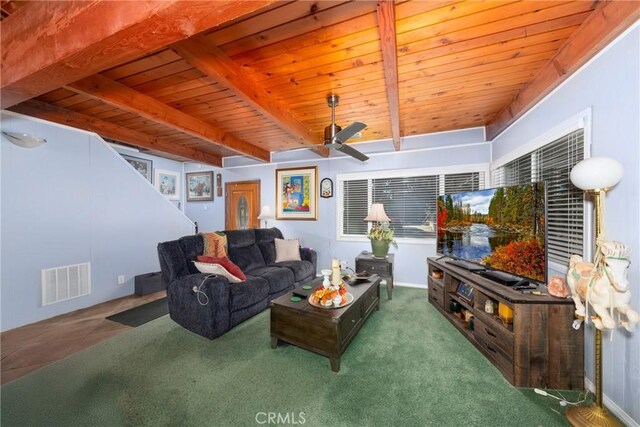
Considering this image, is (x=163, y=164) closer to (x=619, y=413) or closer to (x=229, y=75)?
(x=229, y=75)

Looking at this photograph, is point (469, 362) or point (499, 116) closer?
point (469, 362)

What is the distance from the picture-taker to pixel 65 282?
299 cm

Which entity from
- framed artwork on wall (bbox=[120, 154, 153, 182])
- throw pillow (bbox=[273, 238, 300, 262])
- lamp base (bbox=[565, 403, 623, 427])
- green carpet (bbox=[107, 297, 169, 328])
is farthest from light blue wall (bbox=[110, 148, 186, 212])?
lamp base (bbox=[565, 403, 623, 427])

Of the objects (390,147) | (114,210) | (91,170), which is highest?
(390,147)

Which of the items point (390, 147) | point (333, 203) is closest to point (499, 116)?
point (390, 147)

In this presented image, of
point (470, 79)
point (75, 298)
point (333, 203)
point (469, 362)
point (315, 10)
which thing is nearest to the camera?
point (315, 10)

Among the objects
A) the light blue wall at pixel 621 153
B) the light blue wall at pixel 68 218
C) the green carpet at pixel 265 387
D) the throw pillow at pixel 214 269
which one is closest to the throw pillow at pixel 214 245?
the throw pillow at pixel 214 269

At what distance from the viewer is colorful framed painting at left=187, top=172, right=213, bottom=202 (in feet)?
18.8

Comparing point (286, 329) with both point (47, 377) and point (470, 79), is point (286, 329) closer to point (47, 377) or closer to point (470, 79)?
point (47, 377)

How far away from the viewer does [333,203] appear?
4598 millimetres

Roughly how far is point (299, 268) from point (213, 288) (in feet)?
4.89

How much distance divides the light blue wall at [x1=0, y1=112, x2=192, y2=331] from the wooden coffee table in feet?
9.38

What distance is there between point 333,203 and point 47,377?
3.88m

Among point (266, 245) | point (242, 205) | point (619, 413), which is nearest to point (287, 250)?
point (266, 245)
